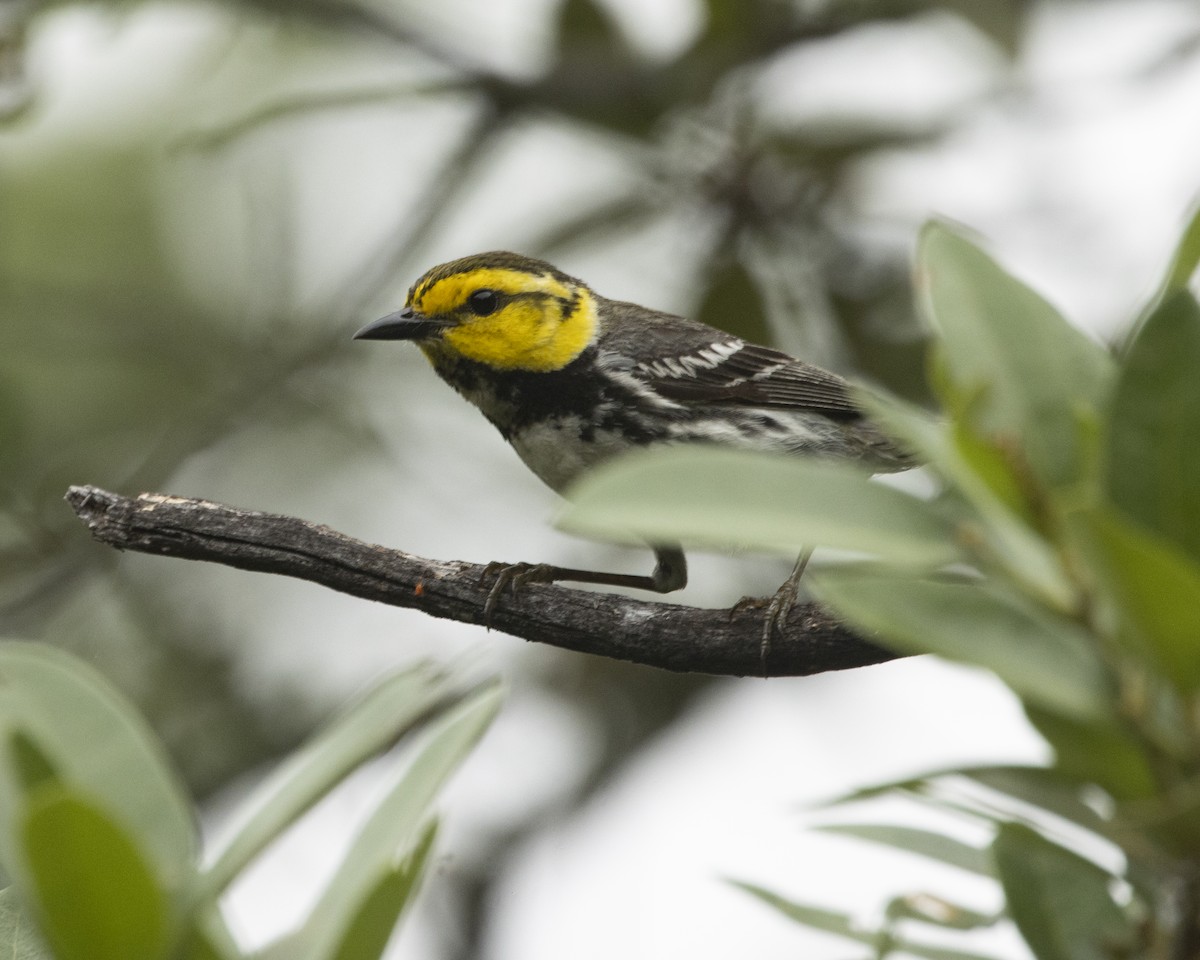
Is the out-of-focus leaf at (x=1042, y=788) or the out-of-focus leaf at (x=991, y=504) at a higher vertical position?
the out-of-focus leaf at (x=991, y=504)

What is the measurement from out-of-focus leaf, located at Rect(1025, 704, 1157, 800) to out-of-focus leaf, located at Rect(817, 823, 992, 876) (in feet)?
2.07

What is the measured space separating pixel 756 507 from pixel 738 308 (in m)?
4.70

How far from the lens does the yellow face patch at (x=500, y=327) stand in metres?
4.80

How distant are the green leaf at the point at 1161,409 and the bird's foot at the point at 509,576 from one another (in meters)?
1.93

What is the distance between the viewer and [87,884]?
1.46m

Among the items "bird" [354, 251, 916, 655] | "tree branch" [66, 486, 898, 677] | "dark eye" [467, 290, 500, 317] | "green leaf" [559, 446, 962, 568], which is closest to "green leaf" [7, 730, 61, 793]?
"green leaf" [559, 446, 962, 568]

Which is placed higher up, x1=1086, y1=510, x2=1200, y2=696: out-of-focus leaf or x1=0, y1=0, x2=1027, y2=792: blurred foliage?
x1=1086, y1=510, x2=1200, y2=696: out-of-focus leaf

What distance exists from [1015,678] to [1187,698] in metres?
0.18

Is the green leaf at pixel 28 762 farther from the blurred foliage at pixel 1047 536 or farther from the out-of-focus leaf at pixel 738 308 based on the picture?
the out-of-focus leaf at pixel 738 308

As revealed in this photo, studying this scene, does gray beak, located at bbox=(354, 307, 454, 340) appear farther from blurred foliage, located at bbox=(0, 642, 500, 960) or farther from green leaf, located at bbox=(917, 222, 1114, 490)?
green leaf, located at bbox=(917, 222, 1114, 490)

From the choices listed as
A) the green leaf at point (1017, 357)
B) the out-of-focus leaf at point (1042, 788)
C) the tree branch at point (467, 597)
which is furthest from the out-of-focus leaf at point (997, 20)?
the out-of-focus leaf at point (1042, 788)

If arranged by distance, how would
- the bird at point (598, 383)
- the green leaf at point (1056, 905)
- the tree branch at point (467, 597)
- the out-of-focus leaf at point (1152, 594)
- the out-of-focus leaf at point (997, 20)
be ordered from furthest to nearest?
1. the out-of-focus leaf at point (997, 20)
2. the bird at point (598, 383)
3. the tree branch at point (467, 597)
4. the green leaf at point (1056, 905)
5. the out-of-focus leaf at point (1152, 594)

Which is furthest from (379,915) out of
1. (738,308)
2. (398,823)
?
(738,308)

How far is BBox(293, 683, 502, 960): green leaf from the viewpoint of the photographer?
1606 mm
